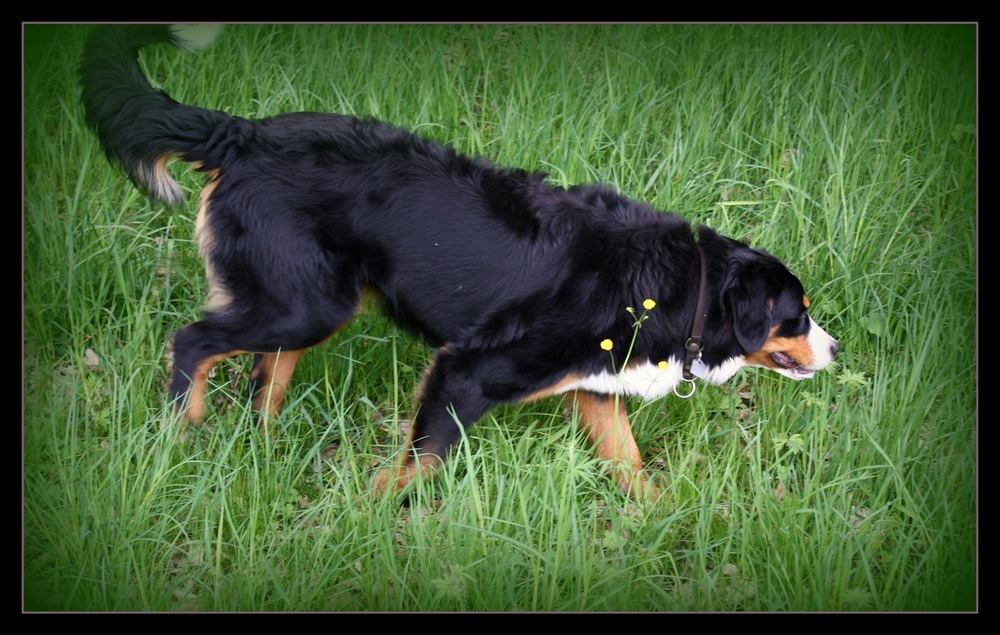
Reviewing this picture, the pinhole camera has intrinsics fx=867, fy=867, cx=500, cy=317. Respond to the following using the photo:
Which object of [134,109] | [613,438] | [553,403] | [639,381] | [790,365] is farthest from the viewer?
[553,403]

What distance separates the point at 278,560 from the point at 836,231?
338cm

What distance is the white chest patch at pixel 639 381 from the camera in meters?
Answer: 3.62

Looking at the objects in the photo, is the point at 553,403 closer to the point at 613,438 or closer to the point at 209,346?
the point at 613,438

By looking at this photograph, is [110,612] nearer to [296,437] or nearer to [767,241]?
[296,437]

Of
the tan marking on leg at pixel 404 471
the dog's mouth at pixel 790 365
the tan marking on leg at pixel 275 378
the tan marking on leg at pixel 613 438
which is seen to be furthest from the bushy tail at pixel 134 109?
the dog's mouth at pixel 790 365

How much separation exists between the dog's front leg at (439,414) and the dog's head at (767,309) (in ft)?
3.56

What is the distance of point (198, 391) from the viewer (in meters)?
3.73

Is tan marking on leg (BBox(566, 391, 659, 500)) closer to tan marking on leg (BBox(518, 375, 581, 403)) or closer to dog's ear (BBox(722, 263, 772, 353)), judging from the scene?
tan marking on leg (BBox(518, 375, 581, 403))

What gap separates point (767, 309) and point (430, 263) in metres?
1.41

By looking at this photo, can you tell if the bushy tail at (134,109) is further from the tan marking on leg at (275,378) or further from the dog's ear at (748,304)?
the dog's ear at (748,304)

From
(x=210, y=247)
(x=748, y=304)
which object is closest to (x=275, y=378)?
(x=210, y=247)

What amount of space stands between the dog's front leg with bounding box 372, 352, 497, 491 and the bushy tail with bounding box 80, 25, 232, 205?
1.34 m

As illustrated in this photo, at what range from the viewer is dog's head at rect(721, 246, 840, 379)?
358 cm

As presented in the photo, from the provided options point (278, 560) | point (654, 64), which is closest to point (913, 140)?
point (654, 64)
